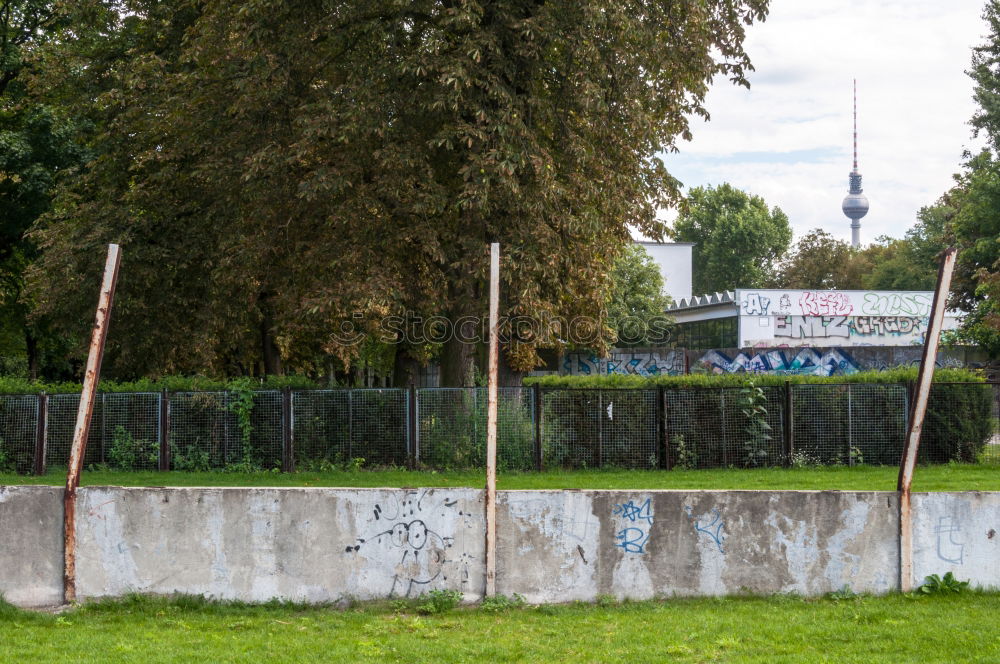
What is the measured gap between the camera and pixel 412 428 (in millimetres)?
20531

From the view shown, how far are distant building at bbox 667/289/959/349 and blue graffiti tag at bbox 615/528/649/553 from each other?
44291 millimetres

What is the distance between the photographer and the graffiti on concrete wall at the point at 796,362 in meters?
49.0

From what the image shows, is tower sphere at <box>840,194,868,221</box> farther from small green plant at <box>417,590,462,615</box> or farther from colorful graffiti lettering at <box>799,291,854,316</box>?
small green plant at <box>417,590,462,615</box>

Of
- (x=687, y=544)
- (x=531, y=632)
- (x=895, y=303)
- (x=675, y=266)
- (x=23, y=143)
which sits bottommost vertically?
(x=531, y=632)

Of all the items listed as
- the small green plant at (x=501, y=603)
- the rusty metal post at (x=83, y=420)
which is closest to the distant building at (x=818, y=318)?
the small green plant at (x=501, y=603)

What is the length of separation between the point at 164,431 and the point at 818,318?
38.9 meters

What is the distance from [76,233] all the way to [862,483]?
17.3 m

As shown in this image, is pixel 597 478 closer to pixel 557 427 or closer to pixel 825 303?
pixel 557 427

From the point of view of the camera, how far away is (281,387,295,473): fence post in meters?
20.3

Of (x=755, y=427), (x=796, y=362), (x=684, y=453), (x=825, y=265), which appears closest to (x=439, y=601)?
(x=684, y=453)

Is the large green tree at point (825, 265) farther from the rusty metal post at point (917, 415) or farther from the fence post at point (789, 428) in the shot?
the rusty metal post at point (917, 415)

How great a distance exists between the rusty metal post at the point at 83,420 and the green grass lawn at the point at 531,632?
16.0 inches

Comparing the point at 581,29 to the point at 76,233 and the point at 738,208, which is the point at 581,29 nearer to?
the point at 76,233

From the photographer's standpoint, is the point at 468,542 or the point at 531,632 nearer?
the point at 531,632
